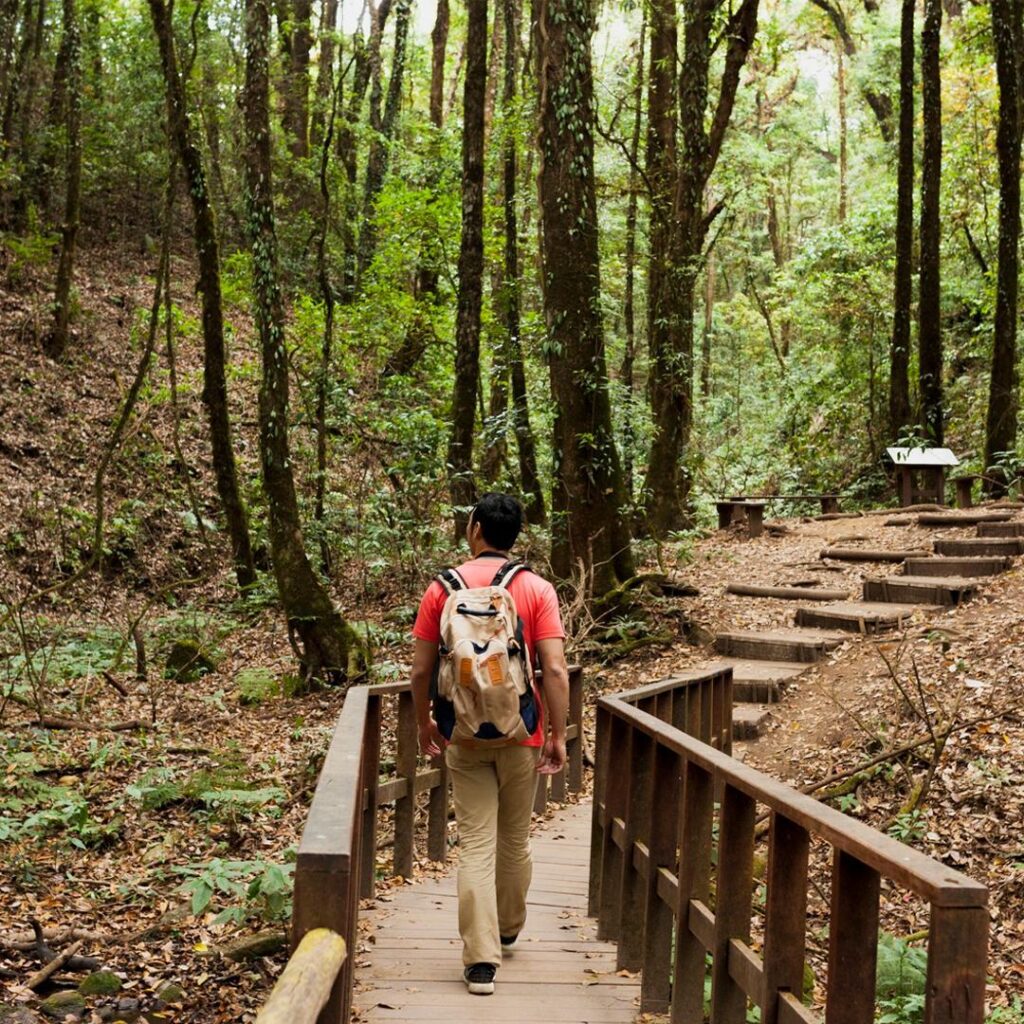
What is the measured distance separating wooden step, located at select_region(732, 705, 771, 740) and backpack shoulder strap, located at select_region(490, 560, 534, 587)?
5.50 meters

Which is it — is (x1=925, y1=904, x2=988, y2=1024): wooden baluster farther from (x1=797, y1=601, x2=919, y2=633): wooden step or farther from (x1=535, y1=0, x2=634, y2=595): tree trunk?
(x1=535, y1=0, x2=634, y2=595): tree trunk

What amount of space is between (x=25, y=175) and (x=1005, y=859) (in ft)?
75.4

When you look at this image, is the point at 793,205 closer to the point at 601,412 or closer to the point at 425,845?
the point at 601,412

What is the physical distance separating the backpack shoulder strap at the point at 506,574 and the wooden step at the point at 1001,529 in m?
10.6

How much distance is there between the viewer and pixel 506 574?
15.7 ft

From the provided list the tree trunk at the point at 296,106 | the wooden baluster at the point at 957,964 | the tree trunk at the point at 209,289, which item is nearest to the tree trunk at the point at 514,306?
the tree trunk at the point at 209,289

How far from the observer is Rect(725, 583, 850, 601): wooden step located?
43.6 feet

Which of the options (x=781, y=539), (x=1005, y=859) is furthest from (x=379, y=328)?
(x=1005, y=859)

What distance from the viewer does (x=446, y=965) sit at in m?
5.17

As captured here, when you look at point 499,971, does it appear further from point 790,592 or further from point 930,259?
point 930,259

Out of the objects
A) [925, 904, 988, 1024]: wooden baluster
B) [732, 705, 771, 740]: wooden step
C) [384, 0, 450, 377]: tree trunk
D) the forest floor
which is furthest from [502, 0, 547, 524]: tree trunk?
[925, 904, 988, 1024]: wooden baluster

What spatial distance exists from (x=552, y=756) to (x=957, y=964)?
8.93 feet

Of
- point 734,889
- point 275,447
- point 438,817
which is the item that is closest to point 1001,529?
point 275,447

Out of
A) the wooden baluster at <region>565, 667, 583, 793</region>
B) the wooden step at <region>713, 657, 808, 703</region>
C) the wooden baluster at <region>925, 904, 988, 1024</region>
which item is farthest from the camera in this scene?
the wooden step at <region>713, 657, 808, 703</region>
